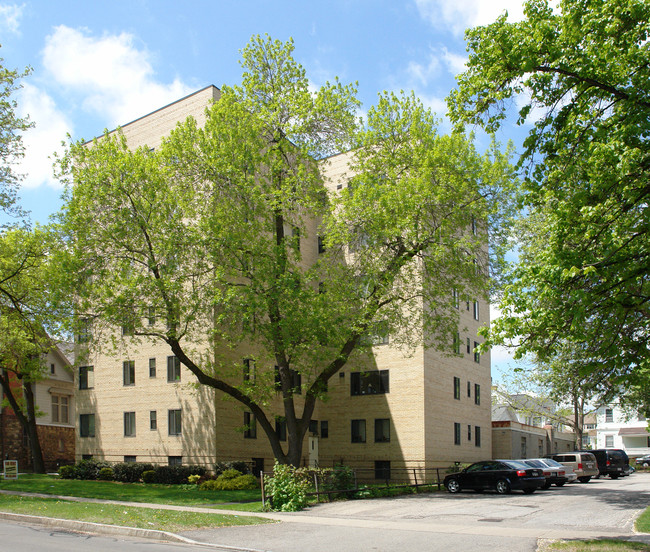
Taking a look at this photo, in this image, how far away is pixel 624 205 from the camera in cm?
1168

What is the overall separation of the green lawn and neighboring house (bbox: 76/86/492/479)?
3.97 metres

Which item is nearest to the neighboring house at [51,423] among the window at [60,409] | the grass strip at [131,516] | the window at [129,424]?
the window at [60,409]

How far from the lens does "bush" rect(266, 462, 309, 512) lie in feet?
63.9

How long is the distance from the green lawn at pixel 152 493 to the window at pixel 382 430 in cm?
1127

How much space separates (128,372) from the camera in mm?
35688

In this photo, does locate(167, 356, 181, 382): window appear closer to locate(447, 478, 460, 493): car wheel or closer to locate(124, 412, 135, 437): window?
locate(124, 412, 135, 437): window

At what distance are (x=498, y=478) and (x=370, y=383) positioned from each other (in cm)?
1075

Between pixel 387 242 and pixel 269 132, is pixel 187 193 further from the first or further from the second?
pixel 387 242

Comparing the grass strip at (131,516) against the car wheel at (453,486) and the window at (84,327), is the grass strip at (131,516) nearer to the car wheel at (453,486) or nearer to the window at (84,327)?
the window at (84,327)

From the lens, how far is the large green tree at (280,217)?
23719mm

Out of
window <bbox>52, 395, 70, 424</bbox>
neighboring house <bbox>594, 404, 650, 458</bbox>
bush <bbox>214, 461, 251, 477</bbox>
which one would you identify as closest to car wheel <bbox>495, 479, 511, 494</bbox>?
bush <bbox>214, 461, 251, 477</bbox>

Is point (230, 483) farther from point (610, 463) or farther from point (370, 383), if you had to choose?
point (610, 463)

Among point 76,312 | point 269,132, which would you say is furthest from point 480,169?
point 76,312

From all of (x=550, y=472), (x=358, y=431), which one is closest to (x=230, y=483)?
(x=358, y=431)
